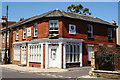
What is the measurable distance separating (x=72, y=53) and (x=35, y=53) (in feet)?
15.0

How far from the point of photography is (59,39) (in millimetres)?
20125

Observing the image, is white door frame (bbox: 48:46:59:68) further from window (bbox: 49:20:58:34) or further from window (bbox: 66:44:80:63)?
window (bbox: 49:20:58:34)

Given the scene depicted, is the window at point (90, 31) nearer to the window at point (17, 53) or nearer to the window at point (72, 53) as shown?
the window at point (72, 53)

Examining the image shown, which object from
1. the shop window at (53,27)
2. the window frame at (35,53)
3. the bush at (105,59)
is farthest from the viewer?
the window frame at (35,53)

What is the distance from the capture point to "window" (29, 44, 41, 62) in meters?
21.9

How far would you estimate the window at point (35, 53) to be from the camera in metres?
21.9

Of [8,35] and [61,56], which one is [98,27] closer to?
[61,56]

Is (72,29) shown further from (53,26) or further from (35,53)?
(35,53)

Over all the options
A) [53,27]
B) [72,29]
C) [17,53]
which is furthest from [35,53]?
[17,53]

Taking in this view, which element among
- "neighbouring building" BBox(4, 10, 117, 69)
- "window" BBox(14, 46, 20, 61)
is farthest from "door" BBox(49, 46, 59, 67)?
"window" BBox(14, 46, 20, 61)

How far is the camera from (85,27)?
2303 cm

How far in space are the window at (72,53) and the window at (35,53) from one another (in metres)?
3.48

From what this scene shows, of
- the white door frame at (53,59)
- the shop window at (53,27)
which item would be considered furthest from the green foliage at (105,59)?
the shop window at (53,27)

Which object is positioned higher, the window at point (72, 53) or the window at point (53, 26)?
the window at point (53, 26)
